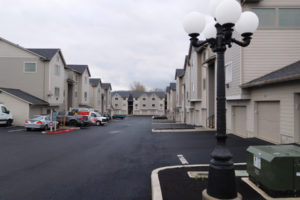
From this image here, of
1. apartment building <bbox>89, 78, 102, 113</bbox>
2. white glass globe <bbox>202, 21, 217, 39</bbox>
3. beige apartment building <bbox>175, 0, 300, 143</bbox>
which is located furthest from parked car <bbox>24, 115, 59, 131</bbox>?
apartment building <bbox>89, 78, 102, 113</bbox>

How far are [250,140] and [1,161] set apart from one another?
→ 12.3 m

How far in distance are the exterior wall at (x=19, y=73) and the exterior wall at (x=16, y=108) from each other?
4.15 metres

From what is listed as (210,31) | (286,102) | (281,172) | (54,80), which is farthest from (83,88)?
(281,172)

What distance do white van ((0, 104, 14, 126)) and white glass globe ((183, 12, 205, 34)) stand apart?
23.6m

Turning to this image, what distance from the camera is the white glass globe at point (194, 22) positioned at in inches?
175

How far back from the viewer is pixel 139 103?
294ft

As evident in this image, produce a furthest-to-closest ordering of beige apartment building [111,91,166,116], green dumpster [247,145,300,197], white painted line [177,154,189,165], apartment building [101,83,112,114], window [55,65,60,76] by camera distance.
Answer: beige apartment building [111,91,166,116]
apartment building [101,83,112,114]
window [55,65,60,76]
white painted line [177,154,189,165]
green dumpster [247,145,300,197]

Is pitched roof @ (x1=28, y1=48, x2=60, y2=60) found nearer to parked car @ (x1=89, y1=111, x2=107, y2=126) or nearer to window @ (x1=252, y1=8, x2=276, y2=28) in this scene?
parked car @ (x1=89, y1=111, x2=107, y2=126)

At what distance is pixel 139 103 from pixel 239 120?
3001 inches

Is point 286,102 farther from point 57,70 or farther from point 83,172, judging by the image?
point 57,70

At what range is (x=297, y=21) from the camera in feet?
40.8

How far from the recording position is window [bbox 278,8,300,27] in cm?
1241

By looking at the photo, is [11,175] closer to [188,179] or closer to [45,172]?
[45,172]

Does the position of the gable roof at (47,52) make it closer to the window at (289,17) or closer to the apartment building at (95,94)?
the apartment building at (95,94)
